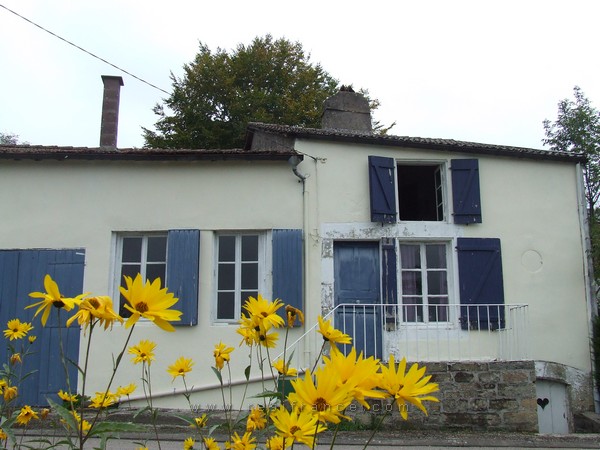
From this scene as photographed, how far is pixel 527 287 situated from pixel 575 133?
478cm

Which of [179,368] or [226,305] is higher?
[226,305]

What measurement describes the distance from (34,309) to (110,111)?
4230 mm

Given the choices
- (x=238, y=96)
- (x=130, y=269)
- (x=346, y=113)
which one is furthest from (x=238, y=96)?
(x=130, y=269)

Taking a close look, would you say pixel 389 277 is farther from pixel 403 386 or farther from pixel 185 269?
pixel 403 386

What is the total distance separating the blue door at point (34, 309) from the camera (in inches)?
309

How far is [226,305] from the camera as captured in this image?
27.2ft

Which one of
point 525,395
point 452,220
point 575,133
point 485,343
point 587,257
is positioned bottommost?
point 525,395

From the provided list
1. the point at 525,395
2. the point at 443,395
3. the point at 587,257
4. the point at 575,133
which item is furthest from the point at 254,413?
the point at 575,133

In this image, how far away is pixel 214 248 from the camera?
27.4 feet

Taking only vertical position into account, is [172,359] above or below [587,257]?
below

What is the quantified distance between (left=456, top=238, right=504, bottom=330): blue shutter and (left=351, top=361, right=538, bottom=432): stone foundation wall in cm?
140

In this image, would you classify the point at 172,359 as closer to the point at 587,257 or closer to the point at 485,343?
the point at 485,343

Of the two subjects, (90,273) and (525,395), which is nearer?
(525,395)

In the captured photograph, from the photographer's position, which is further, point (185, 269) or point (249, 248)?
point (249, 248)
